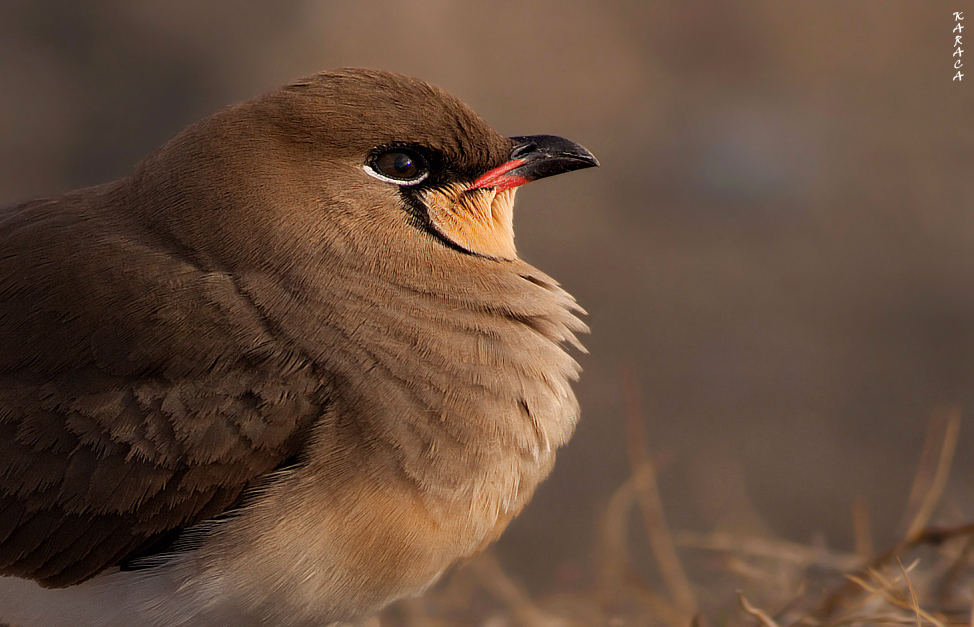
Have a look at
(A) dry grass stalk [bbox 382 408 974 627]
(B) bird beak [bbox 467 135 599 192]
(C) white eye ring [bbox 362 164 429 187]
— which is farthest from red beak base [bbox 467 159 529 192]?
(A) dry grass stalk [bbox 382 408 974 627]

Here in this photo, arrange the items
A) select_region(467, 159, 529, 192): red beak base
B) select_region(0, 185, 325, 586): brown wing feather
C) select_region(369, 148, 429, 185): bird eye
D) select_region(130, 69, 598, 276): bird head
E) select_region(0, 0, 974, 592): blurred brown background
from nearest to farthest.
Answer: select_region(0, 185, 325, 586): brown wing feather, select_region(130, 69, 598, 276): bird head, select_region(369, 148, 429, 185): bird eye, select_region(467, 159, 529, 192): red beak base, select_region(0, 0, 974, 592): blurred brown background

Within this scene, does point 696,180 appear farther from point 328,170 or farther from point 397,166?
point 328,170

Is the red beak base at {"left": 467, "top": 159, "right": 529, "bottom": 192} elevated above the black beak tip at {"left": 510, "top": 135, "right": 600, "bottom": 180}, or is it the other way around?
the black beak tip at {"left": 510, "top": 135, "right": 600, "bottom": 180}

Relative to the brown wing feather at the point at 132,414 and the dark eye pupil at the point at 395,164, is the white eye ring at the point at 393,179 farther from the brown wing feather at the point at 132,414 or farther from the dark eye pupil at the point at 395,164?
the brown wing feather at the point at 132,414

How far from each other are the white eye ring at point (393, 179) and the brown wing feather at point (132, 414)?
0.44m

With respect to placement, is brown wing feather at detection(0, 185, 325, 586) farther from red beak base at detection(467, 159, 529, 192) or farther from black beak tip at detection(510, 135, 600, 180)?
black beak tip at detection(510, 135, 600, 180)

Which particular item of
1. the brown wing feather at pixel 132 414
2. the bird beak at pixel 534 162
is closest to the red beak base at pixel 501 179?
the bird beak at pixel 534 162

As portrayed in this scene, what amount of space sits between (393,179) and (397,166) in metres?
0.03

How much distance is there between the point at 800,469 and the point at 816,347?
40.3 inches

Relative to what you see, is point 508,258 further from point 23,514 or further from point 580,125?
point 580,125

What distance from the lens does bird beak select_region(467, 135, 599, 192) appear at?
259 centimetres

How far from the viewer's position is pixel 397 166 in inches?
95.7

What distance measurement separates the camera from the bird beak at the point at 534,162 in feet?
8.48

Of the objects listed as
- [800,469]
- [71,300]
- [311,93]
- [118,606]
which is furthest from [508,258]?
[800,469]
